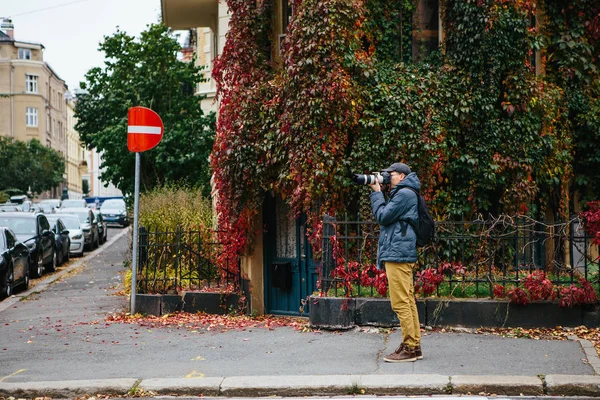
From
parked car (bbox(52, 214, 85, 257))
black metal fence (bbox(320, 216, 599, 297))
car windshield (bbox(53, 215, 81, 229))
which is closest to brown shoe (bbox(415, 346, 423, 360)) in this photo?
black metal fence (bbox(320, 216, 599, 297))

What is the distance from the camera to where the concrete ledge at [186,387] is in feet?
24.8

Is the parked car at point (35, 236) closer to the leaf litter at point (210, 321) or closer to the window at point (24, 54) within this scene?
the leaf litter at point (210, 321)

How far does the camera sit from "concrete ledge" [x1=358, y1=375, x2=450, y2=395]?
291 inches

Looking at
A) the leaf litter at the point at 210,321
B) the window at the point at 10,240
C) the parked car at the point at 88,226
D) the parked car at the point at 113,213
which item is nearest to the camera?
the leaf litter at the point at 210,321

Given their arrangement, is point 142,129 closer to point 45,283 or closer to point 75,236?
point 45,283

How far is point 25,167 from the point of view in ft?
214

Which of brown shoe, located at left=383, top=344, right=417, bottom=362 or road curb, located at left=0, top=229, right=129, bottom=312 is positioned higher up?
brown shoe, located at left=383, top=344, right=417, bottom=362

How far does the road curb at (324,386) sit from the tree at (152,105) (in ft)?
53.2

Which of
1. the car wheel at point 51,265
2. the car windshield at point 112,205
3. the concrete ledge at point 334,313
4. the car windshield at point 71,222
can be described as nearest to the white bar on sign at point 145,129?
the concrete ledge at point 334,313

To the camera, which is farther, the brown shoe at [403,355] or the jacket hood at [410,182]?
the jacket hood at [410,182]

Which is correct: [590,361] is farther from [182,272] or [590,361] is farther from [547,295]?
[182,272]

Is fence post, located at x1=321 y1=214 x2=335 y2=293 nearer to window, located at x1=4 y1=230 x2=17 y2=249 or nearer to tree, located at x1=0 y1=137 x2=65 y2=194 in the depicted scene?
window, located at x1=4 y1=230 x2=17 y2=249

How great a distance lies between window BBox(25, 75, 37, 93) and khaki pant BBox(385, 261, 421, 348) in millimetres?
79254

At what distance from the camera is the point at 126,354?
9.38m
